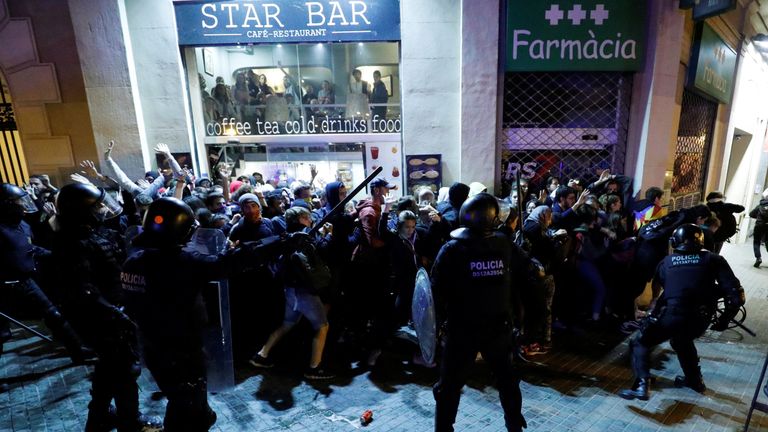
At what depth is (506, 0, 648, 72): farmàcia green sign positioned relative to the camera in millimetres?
6781

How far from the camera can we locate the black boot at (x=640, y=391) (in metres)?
3.48

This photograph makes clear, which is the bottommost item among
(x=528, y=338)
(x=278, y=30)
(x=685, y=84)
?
(x=528, y=338)

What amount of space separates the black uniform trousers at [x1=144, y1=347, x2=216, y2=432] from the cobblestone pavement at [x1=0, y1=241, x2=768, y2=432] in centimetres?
76

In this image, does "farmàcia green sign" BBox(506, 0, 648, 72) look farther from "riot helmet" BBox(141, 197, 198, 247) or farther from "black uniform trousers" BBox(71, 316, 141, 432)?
"black uniform trousers" BBox(71, 316, 141, 432)

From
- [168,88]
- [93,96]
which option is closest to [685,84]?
[168,88]

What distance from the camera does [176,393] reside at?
2.40 metres

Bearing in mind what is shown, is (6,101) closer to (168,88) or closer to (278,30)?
(168,88)

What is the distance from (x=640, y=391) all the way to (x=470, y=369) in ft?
6.78

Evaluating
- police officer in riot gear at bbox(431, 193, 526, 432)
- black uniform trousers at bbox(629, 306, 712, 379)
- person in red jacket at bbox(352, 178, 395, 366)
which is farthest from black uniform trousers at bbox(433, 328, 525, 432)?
black uniform trousers at bbox(629, 306, 712, 379)

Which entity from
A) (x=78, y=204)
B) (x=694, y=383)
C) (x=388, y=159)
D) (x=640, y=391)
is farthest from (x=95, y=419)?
(x=388, y=159)

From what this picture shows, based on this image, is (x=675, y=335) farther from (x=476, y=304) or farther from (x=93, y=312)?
(x=93, y=312)

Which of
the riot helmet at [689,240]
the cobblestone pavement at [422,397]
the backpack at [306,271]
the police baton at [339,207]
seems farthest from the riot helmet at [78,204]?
the riot helmet at [689,240]

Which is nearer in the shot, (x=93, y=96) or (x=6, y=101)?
(x=93, y=96)

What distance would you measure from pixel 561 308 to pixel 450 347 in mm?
3185
